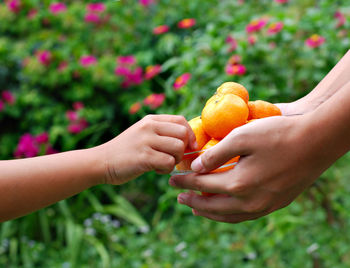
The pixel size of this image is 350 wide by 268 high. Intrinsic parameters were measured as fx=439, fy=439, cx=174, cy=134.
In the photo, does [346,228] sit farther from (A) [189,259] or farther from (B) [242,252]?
(A) [189,259]

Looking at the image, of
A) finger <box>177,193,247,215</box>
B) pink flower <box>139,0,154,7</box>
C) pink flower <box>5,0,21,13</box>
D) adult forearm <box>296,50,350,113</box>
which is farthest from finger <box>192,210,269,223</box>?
pink flower <box>5,0,21,13</box>

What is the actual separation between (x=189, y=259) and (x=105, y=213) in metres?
1.18

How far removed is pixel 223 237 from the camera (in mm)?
2914

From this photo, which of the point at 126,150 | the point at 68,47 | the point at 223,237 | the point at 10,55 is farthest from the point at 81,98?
the point at 126,150

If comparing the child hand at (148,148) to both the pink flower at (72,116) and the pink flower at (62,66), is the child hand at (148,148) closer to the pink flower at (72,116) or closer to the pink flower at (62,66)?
the pink flower at (72,116)

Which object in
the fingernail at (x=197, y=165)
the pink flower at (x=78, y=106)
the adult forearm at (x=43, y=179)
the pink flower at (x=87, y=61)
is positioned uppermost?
the fingernail at (x=197, y=165)

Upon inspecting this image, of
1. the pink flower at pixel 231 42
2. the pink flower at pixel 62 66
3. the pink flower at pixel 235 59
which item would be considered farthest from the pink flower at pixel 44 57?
the pink flower at pixel 235 59

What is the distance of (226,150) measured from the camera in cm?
127

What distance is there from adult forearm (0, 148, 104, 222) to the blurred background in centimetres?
156

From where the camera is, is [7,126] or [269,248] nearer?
[269,248]

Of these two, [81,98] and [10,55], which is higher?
[10,55]

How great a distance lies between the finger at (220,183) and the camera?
1.29 metres

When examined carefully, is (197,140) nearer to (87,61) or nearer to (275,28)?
(275,28)

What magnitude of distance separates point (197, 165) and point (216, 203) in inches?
5.7
